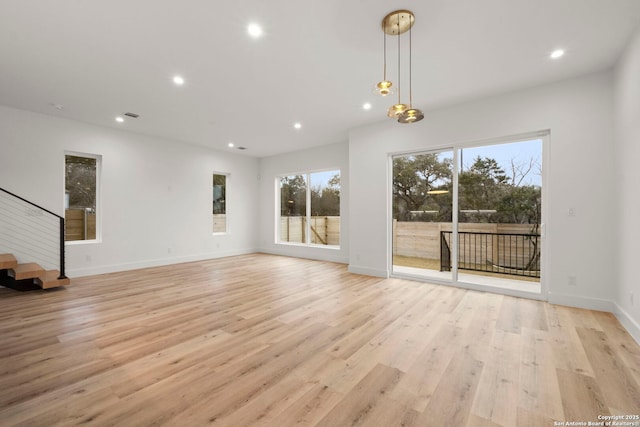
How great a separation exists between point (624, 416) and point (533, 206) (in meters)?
3.00

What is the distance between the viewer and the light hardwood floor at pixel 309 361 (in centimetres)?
167

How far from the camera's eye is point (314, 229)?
759cm

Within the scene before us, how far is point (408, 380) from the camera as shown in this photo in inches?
78.5

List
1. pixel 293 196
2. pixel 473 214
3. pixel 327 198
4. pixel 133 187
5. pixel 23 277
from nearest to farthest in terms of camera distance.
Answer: pixel 23 277 < pixel 473 214 < pixel 133 187 < pixel 327 198 < pixel 293 196

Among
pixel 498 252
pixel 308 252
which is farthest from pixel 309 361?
pixel 308 252

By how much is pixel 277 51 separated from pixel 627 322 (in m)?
4.61

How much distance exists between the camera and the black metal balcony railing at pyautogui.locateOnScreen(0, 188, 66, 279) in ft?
15.1

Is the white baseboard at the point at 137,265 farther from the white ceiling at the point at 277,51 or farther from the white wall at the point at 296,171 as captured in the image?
the white ceiling at the point at 277,51

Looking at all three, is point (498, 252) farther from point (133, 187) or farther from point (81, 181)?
point (81, 181)

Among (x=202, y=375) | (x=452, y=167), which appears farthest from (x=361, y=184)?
(x=202, y=375)

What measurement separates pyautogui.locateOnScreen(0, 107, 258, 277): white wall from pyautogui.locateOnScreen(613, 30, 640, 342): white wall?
7580 millimetres

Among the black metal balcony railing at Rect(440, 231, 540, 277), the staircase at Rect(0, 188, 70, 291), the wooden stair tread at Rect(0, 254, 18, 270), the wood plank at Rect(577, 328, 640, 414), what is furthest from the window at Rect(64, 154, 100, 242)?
the wood plank at Rect(577, 328, 640, 414)

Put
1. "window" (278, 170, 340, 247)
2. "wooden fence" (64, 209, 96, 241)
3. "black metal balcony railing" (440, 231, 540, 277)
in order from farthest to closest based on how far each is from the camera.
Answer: "window" (278, 170, 340, 247), "wooden fence" (64, 209, 96, 241), "black metal balcony railing" (440, 231, 540, 277)

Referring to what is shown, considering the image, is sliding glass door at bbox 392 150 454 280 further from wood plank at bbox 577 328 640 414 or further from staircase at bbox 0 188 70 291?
staircase at bbox 0 188 70 291
